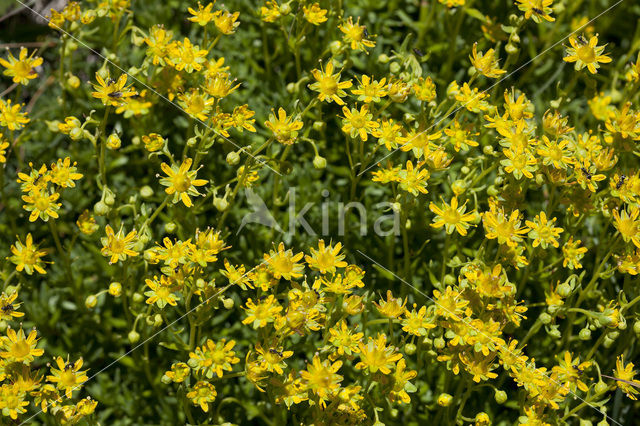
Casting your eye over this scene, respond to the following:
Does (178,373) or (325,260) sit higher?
(325,260)

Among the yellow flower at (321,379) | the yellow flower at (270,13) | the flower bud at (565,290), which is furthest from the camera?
the yellow flower at (270,13)

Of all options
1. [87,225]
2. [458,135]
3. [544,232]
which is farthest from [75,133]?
[544,232]

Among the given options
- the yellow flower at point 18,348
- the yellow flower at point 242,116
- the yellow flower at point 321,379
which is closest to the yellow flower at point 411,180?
the yellow flower at point 242,116

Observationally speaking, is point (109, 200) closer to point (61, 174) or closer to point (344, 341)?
point (61, 174)

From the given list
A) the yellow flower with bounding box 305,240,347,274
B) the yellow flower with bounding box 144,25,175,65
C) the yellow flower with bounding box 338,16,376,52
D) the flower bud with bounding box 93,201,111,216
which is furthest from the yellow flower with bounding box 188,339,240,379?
the yellow flower with bounding box 338,16,376,52

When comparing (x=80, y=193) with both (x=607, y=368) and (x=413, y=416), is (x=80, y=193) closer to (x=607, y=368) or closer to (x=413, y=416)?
(x=413, y=416)

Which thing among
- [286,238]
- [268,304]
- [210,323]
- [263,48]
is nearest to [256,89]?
[263,48]

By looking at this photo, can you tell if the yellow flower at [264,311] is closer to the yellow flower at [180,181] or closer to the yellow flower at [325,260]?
the yellow flower at [325,260]
